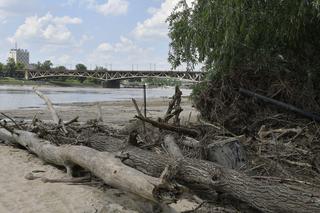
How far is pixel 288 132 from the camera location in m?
9.02

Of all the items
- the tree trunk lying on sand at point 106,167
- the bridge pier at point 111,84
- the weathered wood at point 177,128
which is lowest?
the bridge pier at point 111,84

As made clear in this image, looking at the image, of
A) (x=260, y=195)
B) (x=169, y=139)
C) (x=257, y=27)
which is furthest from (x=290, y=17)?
(x=260, y=195)

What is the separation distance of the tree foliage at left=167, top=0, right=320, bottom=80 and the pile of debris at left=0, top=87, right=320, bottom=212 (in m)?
1.78

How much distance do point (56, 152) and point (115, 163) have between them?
2394 millimetres

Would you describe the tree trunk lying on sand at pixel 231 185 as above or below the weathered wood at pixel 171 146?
below

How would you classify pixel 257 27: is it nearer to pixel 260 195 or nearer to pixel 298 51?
pixel 298 51

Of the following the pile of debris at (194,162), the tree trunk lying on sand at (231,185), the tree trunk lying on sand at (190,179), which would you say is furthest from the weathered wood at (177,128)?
the tree trunk lying on sand at (231,185)

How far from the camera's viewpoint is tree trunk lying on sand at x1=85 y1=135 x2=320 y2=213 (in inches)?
204

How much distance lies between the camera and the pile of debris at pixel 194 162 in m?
5.41

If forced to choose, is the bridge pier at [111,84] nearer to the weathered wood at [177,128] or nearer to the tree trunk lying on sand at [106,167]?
the tree trunk lying on sand at [106,167]

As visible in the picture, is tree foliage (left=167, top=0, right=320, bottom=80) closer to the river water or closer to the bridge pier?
the river water

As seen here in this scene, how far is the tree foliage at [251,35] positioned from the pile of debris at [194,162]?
178 cm

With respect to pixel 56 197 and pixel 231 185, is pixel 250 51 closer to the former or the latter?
pixel 231 185

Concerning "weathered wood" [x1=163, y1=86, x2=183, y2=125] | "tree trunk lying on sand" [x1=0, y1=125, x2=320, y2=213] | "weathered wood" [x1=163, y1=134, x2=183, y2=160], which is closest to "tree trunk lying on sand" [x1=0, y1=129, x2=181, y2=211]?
"tree trunk lying on sand" [x1=0, y1=125, x2=320, y2=213]
